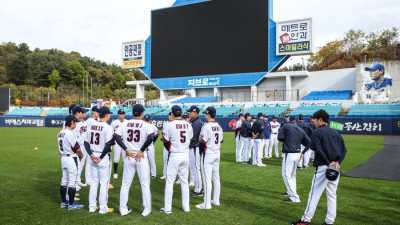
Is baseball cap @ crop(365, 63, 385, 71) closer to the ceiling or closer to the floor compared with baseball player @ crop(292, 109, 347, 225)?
closer to the ceiling

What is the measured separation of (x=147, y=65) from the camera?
1822 inches

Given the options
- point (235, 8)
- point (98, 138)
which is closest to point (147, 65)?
point (235, 8)

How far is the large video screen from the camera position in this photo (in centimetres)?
A: 3791

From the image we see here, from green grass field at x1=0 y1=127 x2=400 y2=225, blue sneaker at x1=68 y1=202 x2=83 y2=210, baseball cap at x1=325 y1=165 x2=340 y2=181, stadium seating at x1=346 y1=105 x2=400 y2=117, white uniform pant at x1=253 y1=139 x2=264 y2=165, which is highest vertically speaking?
stadium seating at x1=346 y1=105 x2=400 y2=117

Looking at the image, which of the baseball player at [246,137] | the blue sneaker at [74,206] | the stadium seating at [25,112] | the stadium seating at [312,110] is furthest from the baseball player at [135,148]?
the stadium seating at [25,112]

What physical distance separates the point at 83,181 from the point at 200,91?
37.3 meters

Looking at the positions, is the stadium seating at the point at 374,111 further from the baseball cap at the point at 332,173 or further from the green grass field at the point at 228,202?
the baseball cap at the point at 332,173

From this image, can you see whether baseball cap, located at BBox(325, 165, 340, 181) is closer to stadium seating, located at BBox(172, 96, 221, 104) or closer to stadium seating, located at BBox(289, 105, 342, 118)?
stadium seating, located at BBox(289, 105, 342, 118)

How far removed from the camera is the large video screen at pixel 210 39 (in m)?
37.9

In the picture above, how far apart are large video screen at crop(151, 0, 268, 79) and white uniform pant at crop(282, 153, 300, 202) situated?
3148cm

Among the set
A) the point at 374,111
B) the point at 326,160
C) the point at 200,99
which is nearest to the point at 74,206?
the point at 326,160

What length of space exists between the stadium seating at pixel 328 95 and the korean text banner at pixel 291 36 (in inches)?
251

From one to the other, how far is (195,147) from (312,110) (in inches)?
1117

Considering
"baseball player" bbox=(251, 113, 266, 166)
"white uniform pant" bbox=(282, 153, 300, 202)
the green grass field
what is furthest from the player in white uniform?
"baseball player" bbox=(251, 113, 266, 166)
